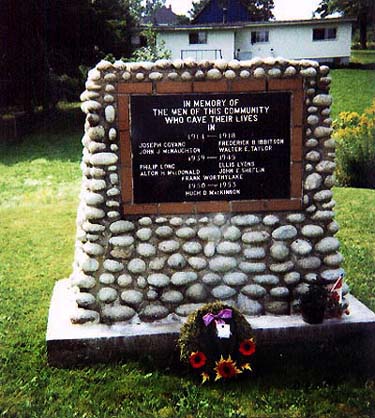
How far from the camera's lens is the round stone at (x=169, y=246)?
554cm

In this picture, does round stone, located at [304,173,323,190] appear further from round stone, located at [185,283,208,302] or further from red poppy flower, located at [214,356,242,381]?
red poppy flower, located at [214,356,242,381]

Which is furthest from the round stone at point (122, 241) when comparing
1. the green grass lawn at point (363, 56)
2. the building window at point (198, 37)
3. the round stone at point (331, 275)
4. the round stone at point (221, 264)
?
the building window at point (198, 37)

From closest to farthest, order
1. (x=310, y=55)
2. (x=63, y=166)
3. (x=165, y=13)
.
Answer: (x=63, y=166), (x=310, y=55), (x=165, y=13)

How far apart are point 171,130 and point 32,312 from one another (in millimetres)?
2703

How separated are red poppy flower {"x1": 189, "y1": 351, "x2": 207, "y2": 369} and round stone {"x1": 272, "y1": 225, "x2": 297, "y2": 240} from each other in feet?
4.44

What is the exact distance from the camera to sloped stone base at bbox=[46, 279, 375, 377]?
5332 mm

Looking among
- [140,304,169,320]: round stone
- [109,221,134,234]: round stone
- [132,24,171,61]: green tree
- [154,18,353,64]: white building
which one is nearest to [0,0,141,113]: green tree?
[132,24,171,61]: green tree

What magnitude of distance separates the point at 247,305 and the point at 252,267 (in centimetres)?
37

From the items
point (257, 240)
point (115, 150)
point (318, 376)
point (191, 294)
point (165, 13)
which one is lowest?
point (318, 376)

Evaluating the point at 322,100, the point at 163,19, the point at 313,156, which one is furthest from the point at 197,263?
the point at 163,19

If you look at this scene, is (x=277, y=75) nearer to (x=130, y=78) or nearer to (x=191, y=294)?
(x=130, y=78)

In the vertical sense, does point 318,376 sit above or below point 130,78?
below

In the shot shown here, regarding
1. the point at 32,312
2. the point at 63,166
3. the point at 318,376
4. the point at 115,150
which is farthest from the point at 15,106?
the point at 318,376

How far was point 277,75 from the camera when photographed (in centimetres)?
545
